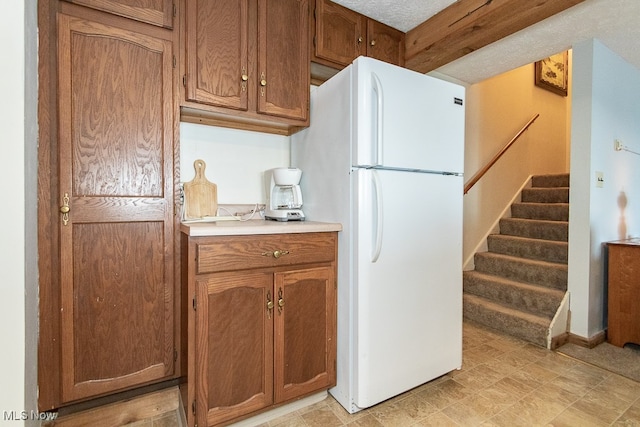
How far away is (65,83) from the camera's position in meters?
1.38

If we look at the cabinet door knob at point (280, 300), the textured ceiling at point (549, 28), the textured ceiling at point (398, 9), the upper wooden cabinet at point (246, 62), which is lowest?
the cabinet door knob at point (280, 300)

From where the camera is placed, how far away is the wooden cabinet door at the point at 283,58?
1729 mm

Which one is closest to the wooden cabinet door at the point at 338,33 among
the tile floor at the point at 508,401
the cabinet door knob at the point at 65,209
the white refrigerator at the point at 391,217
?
the white refrigerator at the point at 391,217

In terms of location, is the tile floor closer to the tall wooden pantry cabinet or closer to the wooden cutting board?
the tall wooden pantry cabinet

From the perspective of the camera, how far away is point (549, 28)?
6.73 feet

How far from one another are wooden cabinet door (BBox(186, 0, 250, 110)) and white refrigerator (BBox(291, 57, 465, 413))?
48cm

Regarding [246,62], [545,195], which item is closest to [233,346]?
[246,62]

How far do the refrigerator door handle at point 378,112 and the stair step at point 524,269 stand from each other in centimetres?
219

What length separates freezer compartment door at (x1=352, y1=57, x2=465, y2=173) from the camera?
1465 mm

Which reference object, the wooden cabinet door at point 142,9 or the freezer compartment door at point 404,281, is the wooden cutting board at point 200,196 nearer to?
the wooden cabinet door at point 142,9

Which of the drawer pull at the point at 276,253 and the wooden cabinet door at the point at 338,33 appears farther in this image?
the wooden cabinet door at the point at 338,33

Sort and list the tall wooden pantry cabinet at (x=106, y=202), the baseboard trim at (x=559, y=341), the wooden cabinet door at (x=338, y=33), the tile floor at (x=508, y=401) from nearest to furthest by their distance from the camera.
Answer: the tall wooden pantry cabinet at (x=106, y=202), the tile floor at (x=508, y=401), the wooden cabinet door at (x=338, y=33), the baseboard trim at (x=559, y=341)

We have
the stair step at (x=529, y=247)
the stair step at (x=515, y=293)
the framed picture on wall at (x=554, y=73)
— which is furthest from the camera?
the framed picture on wall at (x=554, y=73)
